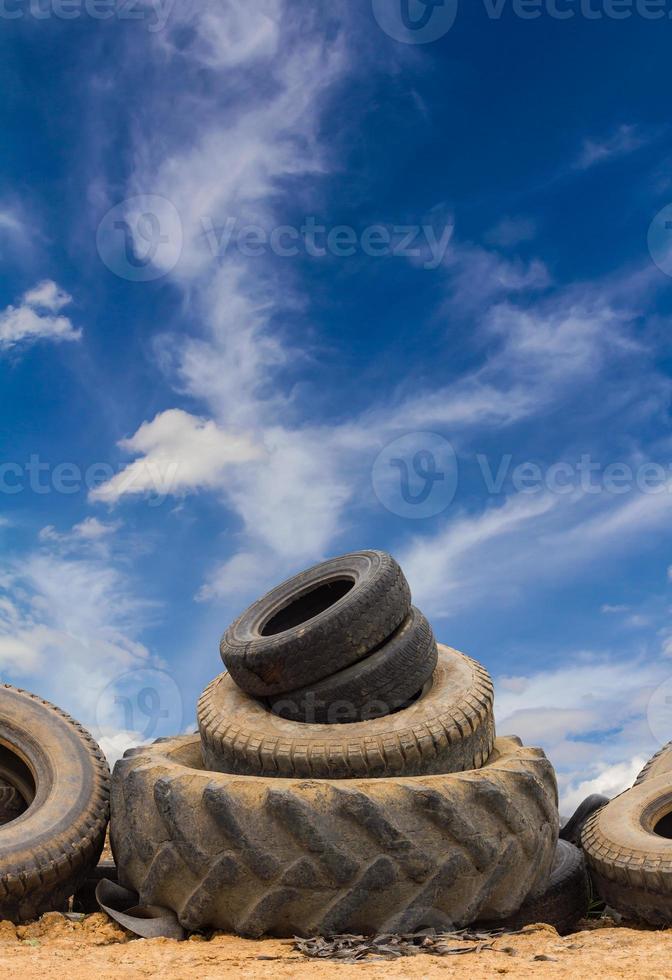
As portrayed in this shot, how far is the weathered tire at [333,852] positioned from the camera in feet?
18.7

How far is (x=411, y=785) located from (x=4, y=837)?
3.26 m

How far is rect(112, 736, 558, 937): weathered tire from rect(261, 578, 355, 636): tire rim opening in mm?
2553

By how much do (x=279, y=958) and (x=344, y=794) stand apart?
1056 mm

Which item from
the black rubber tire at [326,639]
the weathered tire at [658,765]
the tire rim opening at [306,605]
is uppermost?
the tire rim opening at [306,605]

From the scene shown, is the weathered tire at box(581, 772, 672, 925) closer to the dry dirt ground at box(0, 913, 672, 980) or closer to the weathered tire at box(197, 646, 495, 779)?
the dry dirt ground at box(0, 913, 672, 980)

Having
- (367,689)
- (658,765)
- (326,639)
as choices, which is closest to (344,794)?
(367,689)

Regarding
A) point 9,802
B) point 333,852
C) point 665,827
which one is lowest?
point 665,827

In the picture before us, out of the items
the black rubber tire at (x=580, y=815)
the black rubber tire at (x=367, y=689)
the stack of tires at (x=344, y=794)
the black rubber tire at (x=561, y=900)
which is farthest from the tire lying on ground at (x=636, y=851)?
the black rubber tire at (x=367, y=689)

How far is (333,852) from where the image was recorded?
18.6 feet

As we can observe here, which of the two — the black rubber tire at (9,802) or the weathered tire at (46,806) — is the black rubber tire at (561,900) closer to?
the weathered tire at (46,806)

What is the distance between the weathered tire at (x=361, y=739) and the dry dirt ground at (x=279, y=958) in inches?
50.5

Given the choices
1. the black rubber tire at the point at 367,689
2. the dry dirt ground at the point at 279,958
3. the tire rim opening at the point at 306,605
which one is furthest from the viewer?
the tire rim opening at the point at 306,605

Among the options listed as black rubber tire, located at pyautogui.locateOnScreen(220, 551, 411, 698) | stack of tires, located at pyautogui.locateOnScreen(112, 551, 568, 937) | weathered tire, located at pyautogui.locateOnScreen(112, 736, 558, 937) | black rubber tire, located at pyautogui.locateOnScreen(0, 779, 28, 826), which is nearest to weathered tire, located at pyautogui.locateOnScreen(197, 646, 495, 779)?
stack of tires, located at pyautogui.locateOnScreen(112, 551, 568, 937)

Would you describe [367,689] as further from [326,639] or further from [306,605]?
[306,605]
